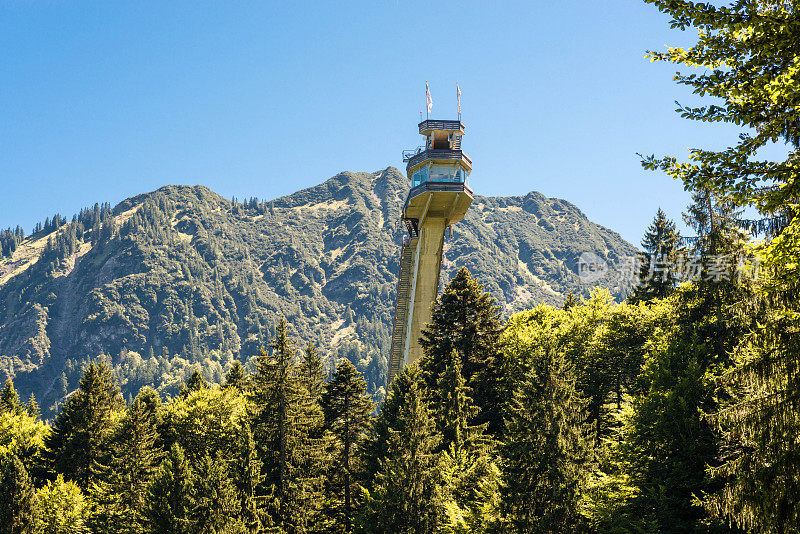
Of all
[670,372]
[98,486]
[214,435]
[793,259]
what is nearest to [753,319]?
[670,372]

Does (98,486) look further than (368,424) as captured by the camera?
Yes

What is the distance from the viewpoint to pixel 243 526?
3359 cm

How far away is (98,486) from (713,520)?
4339cm

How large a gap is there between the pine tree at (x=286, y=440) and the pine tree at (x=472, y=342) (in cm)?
879

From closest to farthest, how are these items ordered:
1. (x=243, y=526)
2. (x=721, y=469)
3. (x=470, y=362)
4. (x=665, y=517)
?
(x=721, y=469) → (x=665, y=517) → (x=243, y=526) → (x=470, y=362)

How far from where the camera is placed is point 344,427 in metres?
42.3

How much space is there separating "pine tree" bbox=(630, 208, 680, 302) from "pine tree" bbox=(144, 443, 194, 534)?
35.0 m

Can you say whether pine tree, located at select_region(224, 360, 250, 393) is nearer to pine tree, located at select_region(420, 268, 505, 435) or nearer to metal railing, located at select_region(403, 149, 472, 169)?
metal railing, located at select_region(403, 149, 472, 169)

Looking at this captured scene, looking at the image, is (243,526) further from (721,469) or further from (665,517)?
(721,469)

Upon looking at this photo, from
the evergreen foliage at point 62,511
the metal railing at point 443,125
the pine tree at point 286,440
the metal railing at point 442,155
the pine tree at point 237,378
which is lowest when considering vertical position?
the evergreen foliage at point 62,511

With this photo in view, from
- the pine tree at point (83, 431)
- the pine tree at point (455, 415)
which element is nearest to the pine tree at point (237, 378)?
the pine tree at point (83, 431)

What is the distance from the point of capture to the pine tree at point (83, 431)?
2010 inches

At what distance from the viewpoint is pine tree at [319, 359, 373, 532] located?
4028 cm

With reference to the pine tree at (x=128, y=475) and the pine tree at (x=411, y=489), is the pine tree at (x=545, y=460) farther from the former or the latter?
the pine tree at (x=128, y=475)
